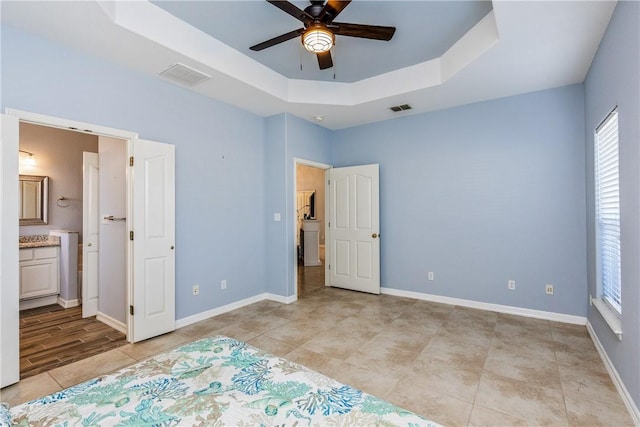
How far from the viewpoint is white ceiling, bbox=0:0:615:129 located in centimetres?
232

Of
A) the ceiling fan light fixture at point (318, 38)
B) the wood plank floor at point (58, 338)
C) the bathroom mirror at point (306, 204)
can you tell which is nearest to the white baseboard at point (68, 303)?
the wood plank floor at point (58, 338)

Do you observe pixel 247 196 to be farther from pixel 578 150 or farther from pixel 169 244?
pixel 578 150

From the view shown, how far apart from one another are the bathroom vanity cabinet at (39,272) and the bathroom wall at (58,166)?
1.67 ft

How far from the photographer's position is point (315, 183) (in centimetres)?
920

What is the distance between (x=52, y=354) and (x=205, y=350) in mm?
2293

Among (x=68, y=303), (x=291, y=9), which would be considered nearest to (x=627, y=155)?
(x=291, y=9)

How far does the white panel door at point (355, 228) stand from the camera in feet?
15.9

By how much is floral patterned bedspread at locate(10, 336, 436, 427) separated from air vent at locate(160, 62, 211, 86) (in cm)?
274

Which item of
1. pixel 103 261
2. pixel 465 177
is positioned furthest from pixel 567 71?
pixel 103 261

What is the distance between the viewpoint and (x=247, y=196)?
173 inches

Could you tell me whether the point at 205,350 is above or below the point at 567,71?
below

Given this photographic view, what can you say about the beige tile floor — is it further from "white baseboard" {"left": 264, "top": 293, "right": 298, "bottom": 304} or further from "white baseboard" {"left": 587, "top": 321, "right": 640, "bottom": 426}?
"white baseboard" {"left": 264, "top": 293, "right": 298, "bottom": 304}

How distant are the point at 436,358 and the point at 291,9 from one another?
3.10 metres

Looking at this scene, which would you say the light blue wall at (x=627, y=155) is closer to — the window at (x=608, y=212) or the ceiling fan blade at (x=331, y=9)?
the window at (x=608, y=212)
